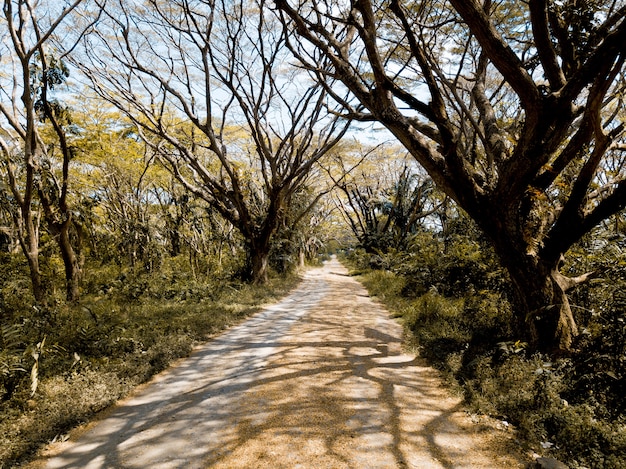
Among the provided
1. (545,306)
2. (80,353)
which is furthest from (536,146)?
(80,353)

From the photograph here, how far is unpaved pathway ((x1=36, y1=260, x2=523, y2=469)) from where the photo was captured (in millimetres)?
2848

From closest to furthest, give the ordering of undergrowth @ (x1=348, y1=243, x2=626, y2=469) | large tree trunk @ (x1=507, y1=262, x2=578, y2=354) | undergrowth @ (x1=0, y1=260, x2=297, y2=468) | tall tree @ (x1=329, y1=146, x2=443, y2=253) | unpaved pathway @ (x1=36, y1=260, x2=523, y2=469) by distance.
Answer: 1. unpaved pathway @ (x1=36, y1=260, x2=523, y2=469)
2. undergrowth @ (x1=348, y1=243, x2=626, y2=469)
3. undergrowth @ (x1=0, y1=260, x2=297, y2=468)
4. large tree trunk @ (x1=507, y1=262, x2=578, y2=354)
5. tall tree @ (x1=329, y1=146, x2=443, y2=253)

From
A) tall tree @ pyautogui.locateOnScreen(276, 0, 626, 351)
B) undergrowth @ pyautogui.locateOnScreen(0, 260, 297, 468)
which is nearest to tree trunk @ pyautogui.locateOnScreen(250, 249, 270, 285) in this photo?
undergrowth @ pyautogui.locateOnScreen(0, 260, 297, 468)

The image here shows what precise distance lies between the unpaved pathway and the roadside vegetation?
0.38 metres

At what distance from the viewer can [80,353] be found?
189 inches

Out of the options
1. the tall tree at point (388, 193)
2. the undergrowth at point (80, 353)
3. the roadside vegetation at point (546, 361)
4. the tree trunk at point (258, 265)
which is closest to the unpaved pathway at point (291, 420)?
the undergrowth at point (80, 353)

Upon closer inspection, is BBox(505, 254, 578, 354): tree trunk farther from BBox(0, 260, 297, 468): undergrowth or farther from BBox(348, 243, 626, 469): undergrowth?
BBox(0, 260, 297, 468): undergrowth

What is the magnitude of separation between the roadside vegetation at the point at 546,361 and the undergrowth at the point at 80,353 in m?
4.09

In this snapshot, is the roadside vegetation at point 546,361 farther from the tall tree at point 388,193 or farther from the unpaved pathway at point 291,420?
the tall tree at point 388,193

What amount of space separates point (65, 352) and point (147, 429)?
2441mm

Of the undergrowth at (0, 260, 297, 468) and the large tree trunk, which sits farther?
the large tree trunk

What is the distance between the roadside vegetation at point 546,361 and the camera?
305cm

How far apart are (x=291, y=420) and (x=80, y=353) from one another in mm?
3396

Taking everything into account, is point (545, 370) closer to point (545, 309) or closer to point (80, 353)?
point (545, 309)
